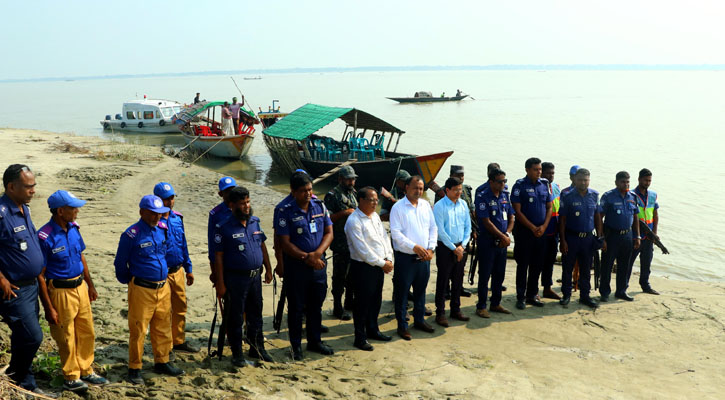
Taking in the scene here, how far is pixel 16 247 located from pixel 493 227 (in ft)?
15.9

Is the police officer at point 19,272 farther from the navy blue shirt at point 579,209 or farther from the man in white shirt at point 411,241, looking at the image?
the navy blue shirt at point 579,209

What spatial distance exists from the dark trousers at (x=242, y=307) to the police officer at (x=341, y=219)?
1.44 metres

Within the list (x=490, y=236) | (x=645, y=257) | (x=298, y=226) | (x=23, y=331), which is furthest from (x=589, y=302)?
(x=23, y=331)

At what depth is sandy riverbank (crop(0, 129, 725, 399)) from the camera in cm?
492

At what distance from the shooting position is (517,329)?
259 inches

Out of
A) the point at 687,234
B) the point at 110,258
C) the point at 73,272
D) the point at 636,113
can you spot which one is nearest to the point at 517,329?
the point at 73,272

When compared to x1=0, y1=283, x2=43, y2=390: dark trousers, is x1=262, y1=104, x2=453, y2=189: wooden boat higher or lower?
higher

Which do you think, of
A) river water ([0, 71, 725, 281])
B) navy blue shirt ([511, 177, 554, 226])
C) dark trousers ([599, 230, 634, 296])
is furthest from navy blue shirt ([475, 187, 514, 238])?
river water ([0, 71, 725, 281])

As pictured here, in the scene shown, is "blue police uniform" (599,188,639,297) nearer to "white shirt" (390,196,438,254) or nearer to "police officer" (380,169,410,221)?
"police officer" (380,169,410,221)

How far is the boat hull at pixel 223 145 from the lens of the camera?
2471 cm

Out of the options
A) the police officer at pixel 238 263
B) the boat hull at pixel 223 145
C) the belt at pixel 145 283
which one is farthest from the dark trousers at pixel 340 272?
the boat hull at pixel 223 145

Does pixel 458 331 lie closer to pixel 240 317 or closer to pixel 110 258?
pixel 240 317

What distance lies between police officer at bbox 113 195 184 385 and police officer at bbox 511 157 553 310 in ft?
14.3

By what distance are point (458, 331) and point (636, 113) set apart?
51.2 metres
